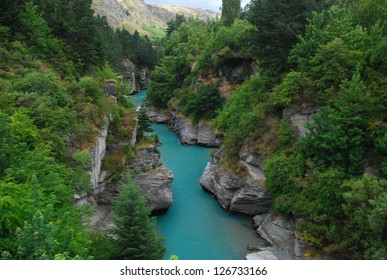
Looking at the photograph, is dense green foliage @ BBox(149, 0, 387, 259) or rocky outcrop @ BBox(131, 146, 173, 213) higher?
dense green foliage @ BBox(149, 0, 387, 259)

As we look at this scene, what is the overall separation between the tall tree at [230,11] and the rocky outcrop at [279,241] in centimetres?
4394

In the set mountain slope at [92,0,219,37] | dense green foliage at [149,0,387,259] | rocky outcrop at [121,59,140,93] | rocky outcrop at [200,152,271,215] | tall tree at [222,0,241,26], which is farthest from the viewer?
mountain slope at [92,0,219,37]

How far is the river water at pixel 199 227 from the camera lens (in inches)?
803

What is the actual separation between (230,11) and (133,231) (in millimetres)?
50975

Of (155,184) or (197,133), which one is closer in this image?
(155,184)

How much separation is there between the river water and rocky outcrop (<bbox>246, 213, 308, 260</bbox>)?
0.96m

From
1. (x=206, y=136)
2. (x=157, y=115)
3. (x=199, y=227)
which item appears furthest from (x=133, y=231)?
(x=157, y=115)

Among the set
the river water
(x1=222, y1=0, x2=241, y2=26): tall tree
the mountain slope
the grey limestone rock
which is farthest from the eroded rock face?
the mountain slope

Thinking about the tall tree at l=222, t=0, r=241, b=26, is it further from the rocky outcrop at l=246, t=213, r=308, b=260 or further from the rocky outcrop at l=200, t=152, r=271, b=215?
the rocky outcrop at l=246, t=213, r=308, b=260

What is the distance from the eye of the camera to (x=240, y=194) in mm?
23922

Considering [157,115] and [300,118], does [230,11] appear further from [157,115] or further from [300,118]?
[300,118]

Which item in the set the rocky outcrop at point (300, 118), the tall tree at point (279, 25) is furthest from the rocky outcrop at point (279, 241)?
the tall tree at point (279, 25)

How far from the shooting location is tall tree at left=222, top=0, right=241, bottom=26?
2248 inches
